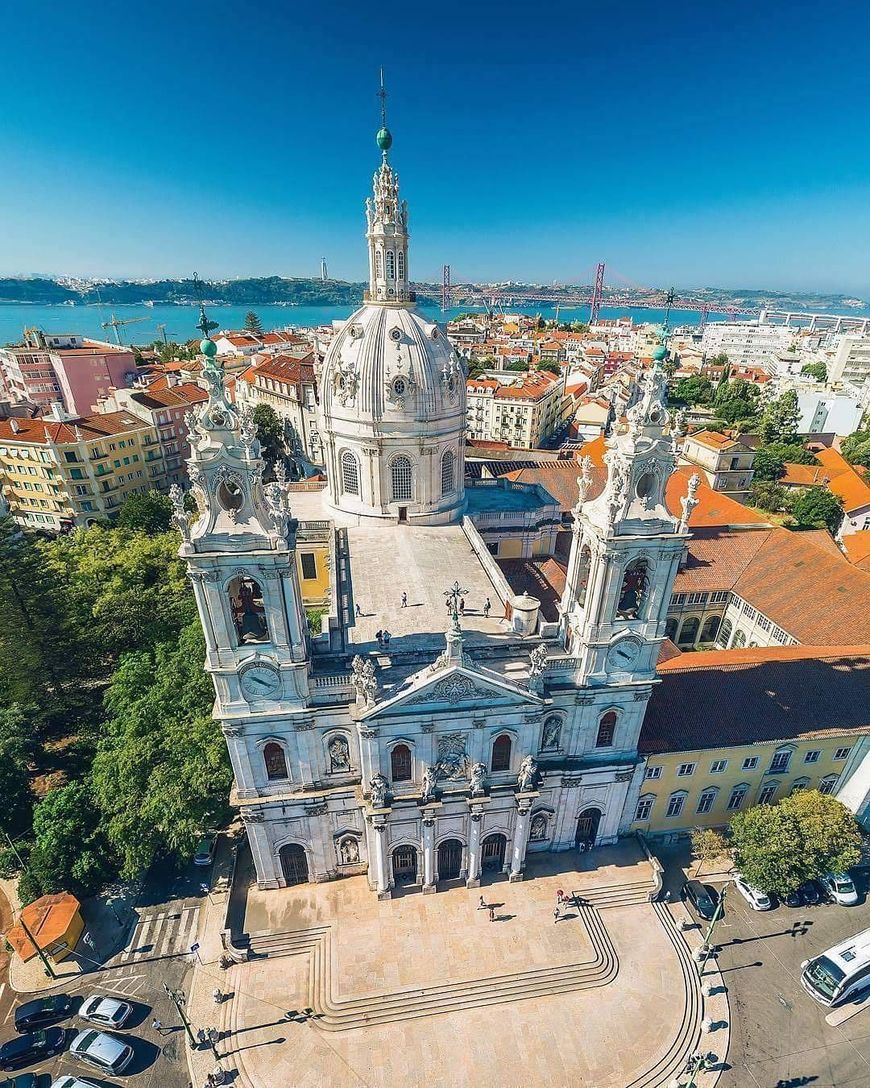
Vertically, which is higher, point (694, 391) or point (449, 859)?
point (694, 391)

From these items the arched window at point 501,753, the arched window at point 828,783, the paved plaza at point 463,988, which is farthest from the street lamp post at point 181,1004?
the arched window at point 828,783

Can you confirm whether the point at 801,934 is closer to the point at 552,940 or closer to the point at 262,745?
the point at 552,940

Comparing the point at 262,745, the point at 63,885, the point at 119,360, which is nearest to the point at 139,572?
the point at 63,885

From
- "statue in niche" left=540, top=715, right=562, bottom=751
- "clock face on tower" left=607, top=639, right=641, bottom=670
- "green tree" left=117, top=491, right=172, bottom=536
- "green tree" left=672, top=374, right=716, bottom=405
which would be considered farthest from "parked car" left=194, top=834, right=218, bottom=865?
"green tree" left=672, top=374, right=716, bottom=405

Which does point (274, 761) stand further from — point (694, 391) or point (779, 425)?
point (694, 391)

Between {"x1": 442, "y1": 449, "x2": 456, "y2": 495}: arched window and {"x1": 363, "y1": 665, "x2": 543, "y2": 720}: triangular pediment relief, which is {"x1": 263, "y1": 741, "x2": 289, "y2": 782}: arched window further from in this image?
{"x1": 442, "y1": 449, "x2": 456, "y2": 495}: arched window

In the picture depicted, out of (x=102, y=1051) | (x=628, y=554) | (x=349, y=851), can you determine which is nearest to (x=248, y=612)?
(x=349, y=851)
